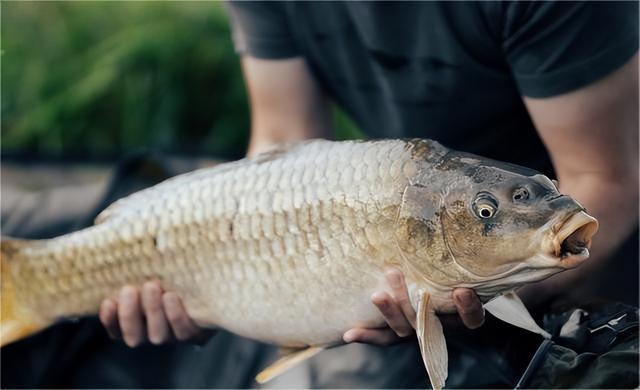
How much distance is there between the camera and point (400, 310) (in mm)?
1041

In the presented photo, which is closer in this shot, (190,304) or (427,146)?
(427,146)

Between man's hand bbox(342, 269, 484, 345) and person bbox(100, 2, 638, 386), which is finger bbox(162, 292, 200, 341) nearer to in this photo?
person bbox(100, 2, 638, 386)

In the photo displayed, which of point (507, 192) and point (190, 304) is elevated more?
point (507, 192)

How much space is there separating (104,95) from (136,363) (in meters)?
1.42

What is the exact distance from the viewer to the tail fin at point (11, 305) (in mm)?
1272

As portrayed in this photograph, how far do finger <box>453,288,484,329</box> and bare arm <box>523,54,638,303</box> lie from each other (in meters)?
0.23

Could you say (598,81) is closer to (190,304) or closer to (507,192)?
(507,192)

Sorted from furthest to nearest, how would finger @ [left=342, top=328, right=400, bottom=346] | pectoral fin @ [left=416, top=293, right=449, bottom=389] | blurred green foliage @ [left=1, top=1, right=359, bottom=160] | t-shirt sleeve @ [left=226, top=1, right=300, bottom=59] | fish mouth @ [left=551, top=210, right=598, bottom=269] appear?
blurred green foliage @ [left=1, top=1, right=359, bottom=160], t-shirt sleeve @ [left=226, top=1, right=300, bottom=59], finger @ [left=342, top=328, right=400, bottom=346], pectoral fin @ [left=416, top=293, right=449, bottom=389], fish mouth @ [left=551, top=210, right=598, bottom=269]

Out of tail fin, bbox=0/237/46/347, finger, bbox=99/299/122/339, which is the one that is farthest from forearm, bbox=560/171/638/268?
tail fin, bbox=0/237/46/347

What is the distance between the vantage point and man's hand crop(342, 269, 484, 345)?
3.25 feet

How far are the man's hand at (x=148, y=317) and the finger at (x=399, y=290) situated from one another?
348 mm

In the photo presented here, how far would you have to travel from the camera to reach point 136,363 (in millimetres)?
1518

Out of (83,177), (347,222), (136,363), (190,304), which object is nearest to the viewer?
(347,222)

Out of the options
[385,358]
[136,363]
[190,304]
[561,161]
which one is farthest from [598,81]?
[136,363]
